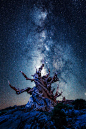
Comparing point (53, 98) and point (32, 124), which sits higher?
point (53, 98)

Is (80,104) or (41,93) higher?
(41,93)

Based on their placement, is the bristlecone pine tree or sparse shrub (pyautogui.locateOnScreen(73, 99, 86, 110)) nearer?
sparse shrub (pyautogui.locateOnScreen(73, 99, 86, 110))

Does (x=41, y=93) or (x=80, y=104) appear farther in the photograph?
(x=41, y=93)

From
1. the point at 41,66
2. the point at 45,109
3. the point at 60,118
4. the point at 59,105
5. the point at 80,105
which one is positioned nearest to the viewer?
the point at 60,118

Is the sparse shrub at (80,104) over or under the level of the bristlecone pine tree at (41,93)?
under

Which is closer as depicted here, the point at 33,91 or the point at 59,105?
the point at 59,105

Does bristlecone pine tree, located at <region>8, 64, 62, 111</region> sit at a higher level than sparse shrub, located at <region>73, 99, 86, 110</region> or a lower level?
higher

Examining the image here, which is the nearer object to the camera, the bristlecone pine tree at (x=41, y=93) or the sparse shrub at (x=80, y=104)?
the sparse shrub at (x=80, y=104)

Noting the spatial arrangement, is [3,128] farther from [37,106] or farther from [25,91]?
[25,91]

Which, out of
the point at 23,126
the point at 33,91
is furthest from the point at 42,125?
the point at 33,91

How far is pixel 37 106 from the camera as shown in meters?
9.26

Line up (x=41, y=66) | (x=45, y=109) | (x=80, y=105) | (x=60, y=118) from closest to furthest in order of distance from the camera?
(x=60, y=118), (x=80, y=105), (x=45, y=109), (x=41, y=66)

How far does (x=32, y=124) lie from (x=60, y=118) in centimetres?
201

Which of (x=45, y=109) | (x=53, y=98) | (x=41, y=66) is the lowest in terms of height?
Answer: (x=45, y=109)
